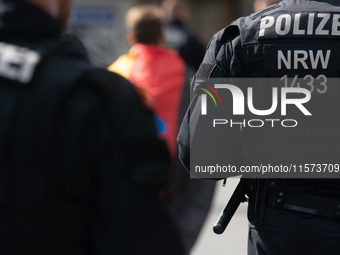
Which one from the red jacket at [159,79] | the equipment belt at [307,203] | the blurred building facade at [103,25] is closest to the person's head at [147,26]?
the red jacket at [159,79]

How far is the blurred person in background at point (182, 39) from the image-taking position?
727 centimetres

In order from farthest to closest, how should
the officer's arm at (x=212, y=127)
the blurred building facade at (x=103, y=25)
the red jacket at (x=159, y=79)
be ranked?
the blurred building facade at (x=103, y=25), the red jacket at (x=159, y=79), the officer's arm at (x=212, y=127)

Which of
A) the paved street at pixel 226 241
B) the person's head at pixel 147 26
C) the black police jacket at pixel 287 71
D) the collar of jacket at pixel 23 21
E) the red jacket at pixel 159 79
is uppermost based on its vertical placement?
the collar of jacket at pixel 23 21

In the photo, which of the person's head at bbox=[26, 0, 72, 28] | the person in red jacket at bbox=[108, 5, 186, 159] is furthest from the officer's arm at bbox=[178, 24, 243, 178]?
the person in red jacket at bbox=[108, 5, 186, 159]

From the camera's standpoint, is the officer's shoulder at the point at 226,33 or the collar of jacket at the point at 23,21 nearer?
the collar of jacket at the point at 23,21

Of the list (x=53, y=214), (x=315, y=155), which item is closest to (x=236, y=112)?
(x=315, y=155)

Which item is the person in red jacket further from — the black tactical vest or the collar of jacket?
the collar of jacket

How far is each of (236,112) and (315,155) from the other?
34cm

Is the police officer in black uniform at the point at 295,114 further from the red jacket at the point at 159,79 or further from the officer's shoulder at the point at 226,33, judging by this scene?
the red jacket at the point at 159,79

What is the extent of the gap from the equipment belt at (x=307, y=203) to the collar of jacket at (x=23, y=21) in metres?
1.18

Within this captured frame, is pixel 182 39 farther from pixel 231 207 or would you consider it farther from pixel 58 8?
pixel 58 8

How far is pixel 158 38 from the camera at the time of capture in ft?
12.6

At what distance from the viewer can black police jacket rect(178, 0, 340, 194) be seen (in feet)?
6.64

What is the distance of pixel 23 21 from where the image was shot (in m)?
1.25
